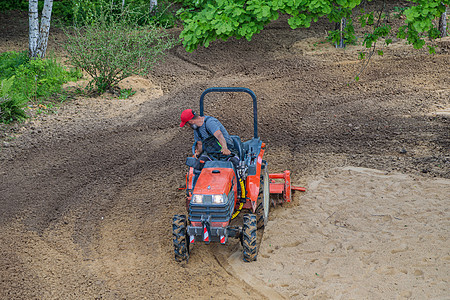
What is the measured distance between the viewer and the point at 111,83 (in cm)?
1213

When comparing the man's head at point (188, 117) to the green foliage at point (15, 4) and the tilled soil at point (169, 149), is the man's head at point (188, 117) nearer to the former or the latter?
the tilled soil at point (169, 149)

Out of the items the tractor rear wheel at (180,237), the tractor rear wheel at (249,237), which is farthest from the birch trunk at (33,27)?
the tractor rear wheel at (249,237)

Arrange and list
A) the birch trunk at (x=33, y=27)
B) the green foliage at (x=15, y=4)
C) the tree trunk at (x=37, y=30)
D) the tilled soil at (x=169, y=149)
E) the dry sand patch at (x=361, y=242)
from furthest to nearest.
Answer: the green foliage at (x=15, y=4), the tree trunk at (x=37, y=30), the birch trunk at (x=33, y=27), the tilled soil at (x=169, y=149), the dry sand patch at (x=361, y=242)

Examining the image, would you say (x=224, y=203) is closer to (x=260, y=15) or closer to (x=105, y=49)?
(x=260, y=15)

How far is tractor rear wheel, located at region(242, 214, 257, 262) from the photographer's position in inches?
208

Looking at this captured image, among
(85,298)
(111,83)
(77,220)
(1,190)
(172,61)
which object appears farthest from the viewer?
(172,61)

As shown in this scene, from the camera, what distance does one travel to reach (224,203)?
202 inches

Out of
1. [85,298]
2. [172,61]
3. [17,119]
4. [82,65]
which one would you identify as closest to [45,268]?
[85,298]

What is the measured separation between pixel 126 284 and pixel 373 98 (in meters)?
7.94

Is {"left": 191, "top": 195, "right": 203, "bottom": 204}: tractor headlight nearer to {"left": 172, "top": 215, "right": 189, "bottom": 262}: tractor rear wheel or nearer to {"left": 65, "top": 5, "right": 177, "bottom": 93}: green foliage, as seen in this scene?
{"left": 172, "top": 215, "right": 189, "bottom": 262}: tractor rear wheel

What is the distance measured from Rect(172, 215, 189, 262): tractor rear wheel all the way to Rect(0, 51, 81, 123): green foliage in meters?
6.24

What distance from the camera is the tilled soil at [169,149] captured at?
546 cm

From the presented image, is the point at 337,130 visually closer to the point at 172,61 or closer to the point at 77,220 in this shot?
the point at 77,220

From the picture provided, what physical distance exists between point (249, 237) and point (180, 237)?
776 millimetres
